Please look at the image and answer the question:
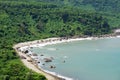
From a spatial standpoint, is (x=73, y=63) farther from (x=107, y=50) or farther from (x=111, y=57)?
(x=107, y=50)

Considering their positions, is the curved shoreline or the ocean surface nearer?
the curved shoreline

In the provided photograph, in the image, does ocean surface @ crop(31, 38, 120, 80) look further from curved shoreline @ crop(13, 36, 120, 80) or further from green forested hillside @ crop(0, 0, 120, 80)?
green forested hillside @ crop(0, 0, 120, 80)

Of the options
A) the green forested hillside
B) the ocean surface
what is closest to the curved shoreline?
the ocean surface

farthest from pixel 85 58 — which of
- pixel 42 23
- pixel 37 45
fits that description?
pixel 42 23

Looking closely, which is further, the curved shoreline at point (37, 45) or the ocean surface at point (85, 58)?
the ocean surface at point (85, 58)

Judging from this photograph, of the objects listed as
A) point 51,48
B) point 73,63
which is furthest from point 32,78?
point 51,48

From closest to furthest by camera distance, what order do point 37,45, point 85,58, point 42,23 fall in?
point 85,58, point 37,45, point 42,23

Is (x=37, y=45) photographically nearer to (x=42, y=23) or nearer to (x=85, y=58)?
(x=85, y=58)

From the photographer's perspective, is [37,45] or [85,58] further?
[37,45]

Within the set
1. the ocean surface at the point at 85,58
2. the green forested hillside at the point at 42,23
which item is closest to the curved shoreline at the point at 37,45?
the ocean surface at the point at 85,58

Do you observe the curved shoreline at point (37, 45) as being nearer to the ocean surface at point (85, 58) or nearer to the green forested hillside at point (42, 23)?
the ocean surface at point (85, 58)
